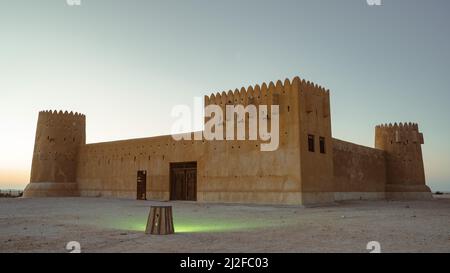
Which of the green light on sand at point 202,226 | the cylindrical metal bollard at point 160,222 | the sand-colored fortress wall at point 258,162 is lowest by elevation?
the green light on sand at point 202,226

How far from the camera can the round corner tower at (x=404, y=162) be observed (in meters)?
28.9

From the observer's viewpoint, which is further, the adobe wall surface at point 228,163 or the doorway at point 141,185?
the doorway at point 141,185

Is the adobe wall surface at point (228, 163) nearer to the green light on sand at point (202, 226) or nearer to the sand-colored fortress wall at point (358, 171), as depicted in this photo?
the green light on sand at point (202, 226)

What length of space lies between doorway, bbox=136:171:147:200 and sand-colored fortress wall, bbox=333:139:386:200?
495 inches

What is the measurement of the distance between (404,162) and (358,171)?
6.11 m

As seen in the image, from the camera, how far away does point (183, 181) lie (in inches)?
860

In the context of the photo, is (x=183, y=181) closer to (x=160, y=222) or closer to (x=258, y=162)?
(x=258, y=162)

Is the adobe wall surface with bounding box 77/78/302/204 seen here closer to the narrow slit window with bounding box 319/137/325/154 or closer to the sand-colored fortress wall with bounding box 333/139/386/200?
the narrow slit window with bounding box 319/137/325/154

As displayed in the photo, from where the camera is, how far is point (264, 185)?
17484mm

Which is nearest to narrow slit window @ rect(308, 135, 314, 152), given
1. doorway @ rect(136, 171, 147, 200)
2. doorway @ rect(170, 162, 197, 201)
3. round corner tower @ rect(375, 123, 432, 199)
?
doorway @ rect(170, 162, 197, 201)

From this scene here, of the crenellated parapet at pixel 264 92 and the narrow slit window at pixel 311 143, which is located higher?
the crenellated parapet at pixel 264 92

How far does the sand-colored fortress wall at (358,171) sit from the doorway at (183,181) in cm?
914

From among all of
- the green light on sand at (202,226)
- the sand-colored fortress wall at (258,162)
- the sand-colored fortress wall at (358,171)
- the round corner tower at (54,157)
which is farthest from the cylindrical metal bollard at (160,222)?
the round corner tower at (54,157)
